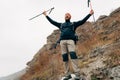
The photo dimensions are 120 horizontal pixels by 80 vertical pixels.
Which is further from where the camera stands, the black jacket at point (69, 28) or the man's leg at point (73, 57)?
the black jacket at point (69, 28)

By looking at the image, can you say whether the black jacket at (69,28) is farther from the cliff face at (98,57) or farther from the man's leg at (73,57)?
the cliff face at (98,57)

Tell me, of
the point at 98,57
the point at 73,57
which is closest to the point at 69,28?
the point at 73,57

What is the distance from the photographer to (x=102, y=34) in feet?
64.5

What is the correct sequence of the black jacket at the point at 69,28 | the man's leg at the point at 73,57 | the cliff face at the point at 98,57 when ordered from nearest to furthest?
the man's leg at the point at 73,57 < the black jacket at the point at 69,28 < the cliff face at the point at 98,57

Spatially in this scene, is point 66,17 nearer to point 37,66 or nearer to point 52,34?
point 37,66

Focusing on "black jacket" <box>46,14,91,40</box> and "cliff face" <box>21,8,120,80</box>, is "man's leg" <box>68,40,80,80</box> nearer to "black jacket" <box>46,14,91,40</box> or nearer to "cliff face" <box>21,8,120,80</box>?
"black jacket" <box>46,14,91,40</box>

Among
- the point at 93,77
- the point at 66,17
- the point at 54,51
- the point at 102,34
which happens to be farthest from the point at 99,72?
the point at 54,51

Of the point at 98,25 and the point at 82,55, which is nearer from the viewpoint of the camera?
the point at 82,55

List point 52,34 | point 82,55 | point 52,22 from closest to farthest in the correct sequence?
1. point 52,22
2. point 82,55
3. point 52,34

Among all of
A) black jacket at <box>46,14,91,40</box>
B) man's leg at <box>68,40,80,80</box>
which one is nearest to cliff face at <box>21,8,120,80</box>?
man's leg at <box>68,40,80,80</box>

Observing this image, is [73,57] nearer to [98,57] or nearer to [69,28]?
[69,28]

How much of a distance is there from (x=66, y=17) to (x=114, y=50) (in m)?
2.80

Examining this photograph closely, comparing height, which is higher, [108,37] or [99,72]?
[108,37]

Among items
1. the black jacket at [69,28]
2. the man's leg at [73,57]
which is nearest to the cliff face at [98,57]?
the man's leg at [73,57]
